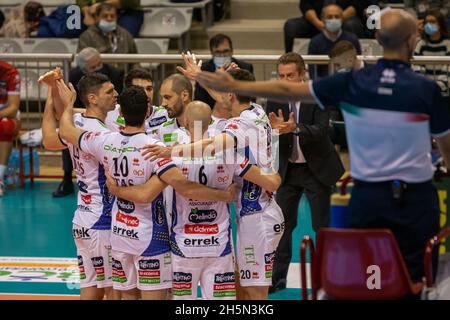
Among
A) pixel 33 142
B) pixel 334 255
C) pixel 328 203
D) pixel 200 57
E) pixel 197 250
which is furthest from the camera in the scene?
pixel 33 142

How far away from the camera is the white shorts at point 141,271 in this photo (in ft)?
23.4

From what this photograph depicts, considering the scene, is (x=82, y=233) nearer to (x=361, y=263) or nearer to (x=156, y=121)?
(x=156, y=121)

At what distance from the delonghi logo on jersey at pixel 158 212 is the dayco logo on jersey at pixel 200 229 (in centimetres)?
21

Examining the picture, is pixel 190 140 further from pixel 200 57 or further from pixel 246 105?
pixel 200 57

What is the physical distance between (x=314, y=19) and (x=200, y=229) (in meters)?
7.75

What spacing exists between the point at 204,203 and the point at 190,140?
454 millimetres

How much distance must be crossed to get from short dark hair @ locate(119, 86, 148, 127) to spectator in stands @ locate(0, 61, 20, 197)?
5736mm

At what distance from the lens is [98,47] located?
1306cm

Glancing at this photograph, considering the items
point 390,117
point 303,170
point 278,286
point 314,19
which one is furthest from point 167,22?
point 390,117

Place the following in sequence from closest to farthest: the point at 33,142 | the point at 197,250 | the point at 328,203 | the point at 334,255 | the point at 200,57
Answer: the point at 334,255 → the point at 197,250 → the point at 328,203 → the point at 200,57 → the point at 33,142

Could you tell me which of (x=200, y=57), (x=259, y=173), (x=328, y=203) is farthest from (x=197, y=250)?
(x=200, y=57)

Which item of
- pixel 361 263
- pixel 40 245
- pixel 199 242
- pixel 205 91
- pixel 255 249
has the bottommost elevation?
pixel 40 245

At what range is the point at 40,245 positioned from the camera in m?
10.7

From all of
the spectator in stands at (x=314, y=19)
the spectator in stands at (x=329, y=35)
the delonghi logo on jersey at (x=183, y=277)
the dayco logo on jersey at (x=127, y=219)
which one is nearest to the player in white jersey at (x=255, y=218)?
the delonghi logo on jersey at (x=183, y=277)
